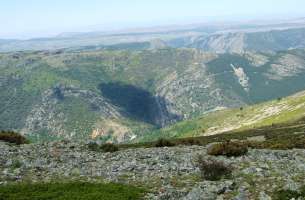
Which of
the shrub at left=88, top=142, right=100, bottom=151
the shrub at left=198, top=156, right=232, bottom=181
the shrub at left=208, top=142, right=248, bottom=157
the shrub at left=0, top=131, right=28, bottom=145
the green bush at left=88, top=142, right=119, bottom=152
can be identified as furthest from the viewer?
the shrub at left=0, top=131, right=28, bottom=145

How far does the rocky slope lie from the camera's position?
105 ft

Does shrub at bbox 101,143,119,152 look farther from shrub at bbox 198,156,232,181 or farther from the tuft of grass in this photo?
the tuft of grass

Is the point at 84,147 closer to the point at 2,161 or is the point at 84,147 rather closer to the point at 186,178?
the point at 2,161

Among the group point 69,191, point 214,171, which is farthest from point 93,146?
point 69,191

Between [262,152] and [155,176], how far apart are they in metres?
17.2

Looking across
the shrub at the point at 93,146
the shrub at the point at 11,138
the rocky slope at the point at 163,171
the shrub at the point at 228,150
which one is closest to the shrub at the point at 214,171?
the rocky slope at the point at 163,171

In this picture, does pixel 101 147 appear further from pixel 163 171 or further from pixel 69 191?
pixel 69 191

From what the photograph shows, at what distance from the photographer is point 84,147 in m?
52.3

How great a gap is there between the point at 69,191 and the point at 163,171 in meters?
9.07

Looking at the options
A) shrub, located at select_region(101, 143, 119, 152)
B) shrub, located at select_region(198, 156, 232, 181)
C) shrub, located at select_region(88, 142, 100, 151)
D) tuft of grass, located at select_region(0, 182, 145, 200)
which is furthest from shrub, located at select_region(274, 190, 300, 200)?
shrub, located at select_region(88, 142, 100, 151)

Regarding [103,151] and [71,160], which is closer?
[71,160]

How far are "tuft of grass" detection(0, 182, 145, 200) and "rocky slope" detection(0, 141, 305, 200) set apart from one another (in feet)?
5.49

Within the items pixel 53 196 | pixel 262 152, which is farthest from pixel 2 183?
pixel 262 152

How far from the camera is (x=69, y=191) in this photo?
31281 millimetres
